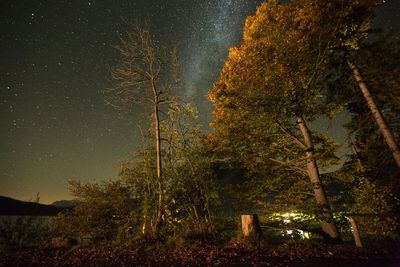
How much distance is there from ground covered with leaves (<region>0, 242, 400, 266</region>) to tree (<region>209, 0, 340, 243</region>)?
9.10 ft

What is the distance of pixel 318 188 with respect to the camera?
11484mm

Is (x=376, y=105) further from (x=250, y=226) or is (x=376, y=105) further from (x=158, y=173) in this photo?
(x=158, y=173)

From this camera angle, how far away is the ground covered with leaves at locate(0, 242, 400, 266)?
734cm

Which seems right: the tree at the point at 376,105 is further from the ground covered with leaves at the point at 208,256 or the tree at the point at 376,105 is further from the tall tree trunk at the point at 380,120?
the ground covered with leaves at the point at 208,256

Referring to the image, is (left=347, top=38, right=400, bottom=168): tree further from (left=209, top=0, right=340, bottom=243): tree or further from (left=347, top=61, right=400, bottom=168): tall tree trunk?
(left=209, top=0, right=340, bottom=243): tree

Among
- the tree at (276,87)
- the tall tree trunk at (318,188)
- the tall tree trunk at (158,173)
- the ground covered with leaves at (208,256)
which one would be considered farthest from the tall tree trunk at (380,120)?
the tall tree trunk at (158,173)

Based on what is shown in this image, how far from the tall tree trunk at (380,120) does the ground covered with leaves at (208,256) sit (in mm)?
4478

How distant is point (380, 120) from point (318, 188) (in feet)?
14.2

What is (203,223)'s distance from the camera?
12.2m

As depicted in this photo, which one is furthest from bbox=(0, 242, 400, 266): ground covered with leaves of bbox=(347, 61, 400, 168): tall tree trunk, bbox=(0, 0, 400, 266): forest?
bbox=(347, 61, 400, 168): tall tree trunk

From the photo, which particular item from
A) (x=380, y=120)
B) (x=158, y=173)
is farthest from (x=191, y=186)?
(x=380, y=120)

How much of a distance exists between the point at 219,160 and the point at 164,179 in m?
3.08

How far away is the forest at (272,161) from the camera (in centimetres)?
1026

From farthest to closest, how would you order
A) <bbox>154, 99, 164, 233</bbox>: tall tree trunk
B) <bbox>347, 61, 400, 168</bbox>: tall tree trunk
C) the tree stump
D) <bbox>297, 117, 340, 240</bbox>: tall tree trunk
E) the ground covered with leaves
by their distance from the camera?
<bbox>347, 61, 400, 168</bbox>: tall tree trunk → <bbox>154, 99, 164, 233</bbox>: tall tree trunk → <bbox>297, 117, 340, 240</bbox>: tall tree trunk → the tree stump → the ground covered with leaves
